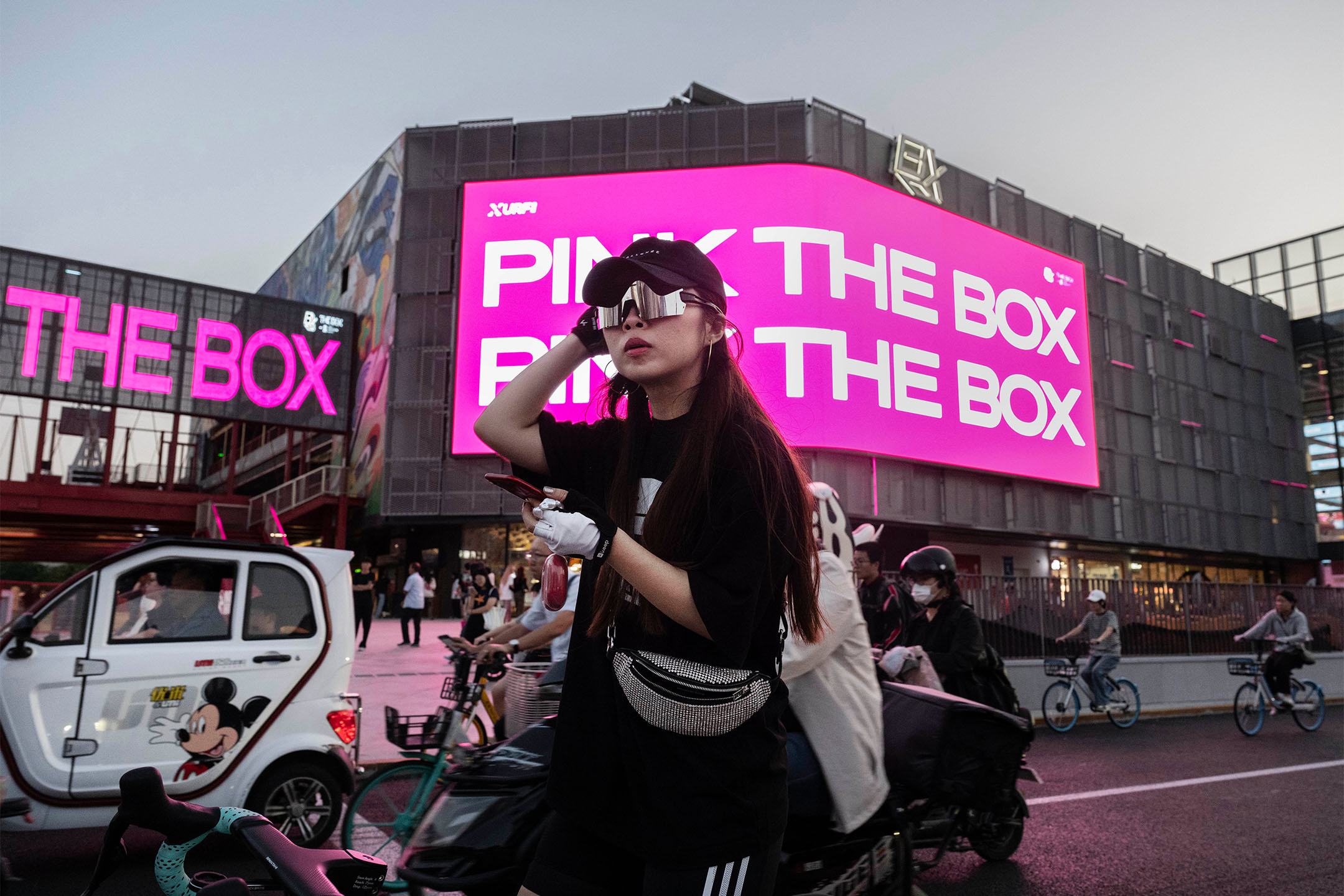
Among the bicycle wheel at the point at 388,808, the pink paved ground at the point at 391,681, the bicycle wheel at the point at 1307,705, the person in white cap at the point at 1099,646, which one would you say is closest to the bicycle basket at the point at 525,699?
the bicycle wheel at the point at 388,808

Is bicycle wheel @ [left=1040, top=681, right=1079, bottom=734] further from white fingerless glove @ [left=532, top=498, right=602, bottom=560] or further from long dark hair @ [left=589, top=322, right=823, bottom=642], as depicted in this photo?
white fingerless glove @ [left=532, top=498, right=602, bottom=560]

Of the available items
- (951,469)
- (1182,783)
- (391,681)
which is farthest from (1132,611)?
(391,681)

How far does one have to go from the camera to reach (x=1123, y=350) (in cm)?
3003

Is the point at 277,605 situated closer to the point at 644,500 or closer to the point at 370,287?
the point at 644,500

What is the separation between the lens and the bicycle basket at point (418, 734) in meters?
4.52

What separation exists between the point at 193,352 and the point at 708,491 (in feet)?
89.4

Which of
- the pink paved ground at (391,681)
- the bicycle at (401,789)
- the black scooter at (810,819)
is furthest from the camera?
the pink paved ground at (391,681)

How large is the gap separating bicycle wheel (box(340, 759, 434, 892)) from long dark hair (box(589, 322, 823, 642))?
11.3ft

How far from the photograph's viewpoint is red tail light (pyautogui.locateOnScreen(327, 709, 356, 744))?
534 cm

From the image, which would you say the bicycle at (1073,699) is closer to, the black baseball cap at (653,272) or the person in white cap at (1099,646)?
the person in white cap at (1099,646)

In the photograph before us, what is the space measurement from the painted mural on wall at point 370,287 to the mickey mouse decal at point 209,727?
20716 millimetres

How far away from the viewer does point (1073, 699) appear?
11.9 meters

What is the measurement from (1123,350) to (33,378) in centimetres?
3252

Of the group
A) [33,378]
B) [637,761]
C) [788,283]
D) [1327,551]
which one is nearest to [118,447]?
[33,378]
